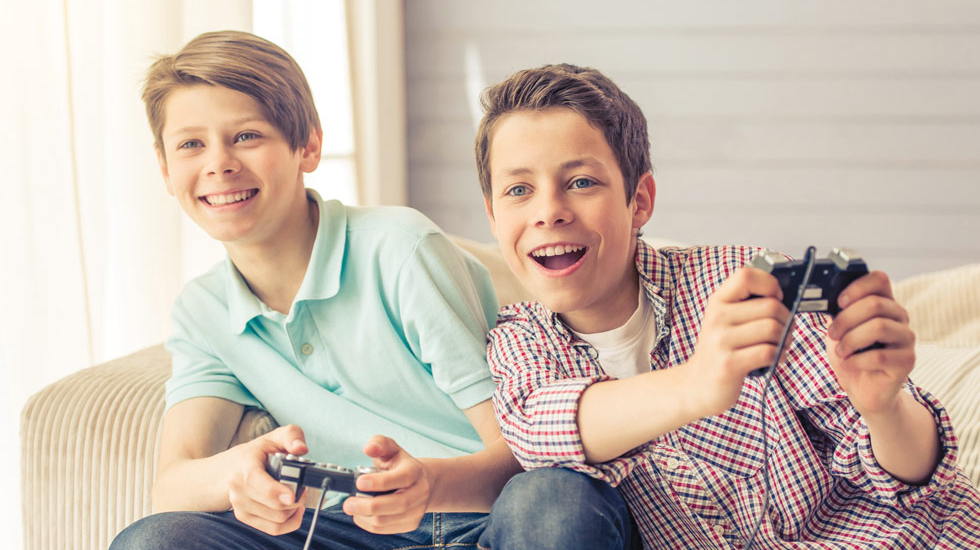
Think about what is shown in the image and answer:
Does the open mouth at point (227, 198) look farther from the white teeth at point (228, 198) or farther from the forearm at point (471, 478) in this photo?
the forearm at point (471, 478)

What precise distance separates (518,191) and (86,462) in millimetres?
709

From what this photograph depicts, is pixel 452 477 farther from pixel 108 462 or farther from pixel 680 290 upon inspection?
pixel 108 462

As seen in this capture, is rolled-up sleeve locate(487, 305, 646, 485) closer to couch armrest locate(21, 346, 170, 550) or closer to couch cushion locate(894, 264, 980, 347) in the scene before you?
couch armrest locate(21, 346, 170, 550)

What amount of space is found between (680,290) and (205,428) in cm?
63

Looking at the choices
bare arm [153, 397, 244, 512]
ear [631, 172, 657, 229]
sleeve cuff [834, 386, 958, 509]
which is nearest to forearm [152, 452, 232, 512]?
bare arm [153, 397, 244, 512]

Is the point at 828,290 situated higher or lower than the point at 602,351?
higher

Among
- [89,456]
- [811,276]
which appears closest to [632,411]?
[811,276]

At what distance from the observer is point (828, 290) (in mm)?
802

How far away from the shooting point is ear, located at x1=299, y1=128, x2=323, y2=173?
1.25 metres

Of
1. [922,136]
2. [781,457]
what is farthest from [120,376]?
[922,136]

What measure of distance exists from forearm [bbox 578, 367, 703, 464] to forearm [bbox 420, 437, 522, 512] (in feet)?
0.53

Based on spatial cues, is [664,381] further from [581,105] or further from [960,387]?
[960,387]

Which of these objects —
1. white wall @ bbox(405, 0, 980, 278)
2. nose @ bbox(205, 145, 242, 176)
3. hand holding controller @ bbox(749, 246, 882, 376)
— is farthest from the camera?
white wall @ bbox(405, 0, 980, 278)

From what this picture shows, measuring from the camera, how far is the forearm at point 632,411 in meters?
0.84
